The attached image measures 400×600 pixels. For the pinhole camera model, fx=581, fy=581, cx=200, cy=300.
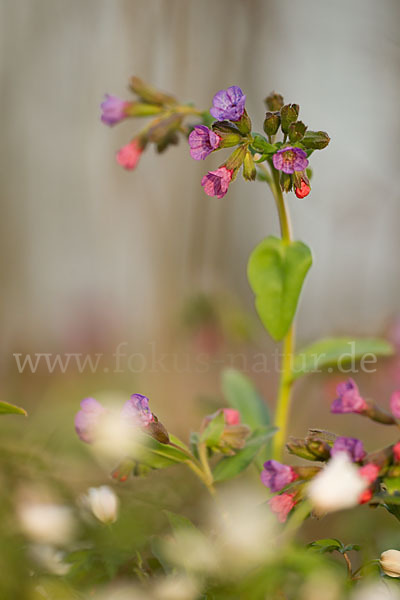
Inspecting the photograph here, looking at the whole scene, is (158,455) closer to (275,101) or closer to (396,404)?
(396,404)

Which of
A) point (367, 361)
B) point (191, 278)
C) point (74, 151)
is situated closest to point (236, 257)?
point (191, 278)

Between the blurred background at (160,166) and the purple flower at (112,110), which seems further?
the blurred background at (160,166)

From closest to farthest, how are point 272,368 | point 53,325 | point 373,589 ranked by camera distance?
point 373,589
point 272,368
point 53,325

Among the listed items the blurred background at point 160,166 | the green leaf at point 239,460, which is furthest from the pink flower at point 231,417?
the blurred background at point 160,166

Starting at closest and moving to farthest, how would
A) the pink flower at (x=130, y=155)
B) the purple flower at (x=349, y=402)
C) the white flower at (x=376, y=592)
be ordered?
1. the white flower at (x=376, y=592)
2. the purple flower at (x=349, y=402)
3. the pink flower at (x=130, y=155)

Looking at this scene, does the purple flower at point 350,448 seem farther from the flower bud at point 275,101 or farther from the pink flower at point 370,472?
the flower bud at point 275,101

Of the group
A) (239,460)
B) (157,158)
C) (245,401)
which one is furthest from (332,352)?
(157,158)

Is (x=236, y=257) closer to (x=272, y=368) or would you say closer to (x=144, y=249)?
(x=144, y=249)
